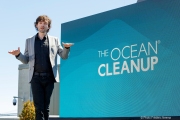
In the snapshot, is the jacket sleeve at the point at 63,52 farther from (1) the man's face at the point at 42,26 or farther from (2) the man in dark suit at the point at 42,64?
(1) the man's face at the point at 42,26

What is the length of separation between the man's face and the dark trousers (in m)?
0.31

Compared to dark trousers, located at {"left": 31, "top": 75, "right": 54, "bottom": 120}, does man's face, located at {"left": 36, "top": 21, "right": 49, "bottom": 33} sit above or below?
Result: above

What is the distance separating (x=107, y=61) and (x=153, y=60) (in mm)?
2207

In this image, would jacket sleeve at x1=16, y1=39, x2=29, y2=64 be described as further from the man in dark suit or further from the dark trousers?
the dark trousers

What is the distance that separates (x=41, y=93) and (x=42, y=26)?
1.44 feet

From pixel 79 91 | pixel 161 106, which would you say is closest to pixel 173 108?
pixel 161 106

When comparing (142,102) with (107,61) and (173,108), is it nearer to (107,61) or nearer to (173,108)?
(173,108)

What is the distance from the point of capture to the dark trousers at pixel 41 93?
243 cm

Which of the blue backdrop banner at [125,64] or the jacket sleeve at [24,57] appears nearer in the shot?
the jacket sleeve at [24,57]

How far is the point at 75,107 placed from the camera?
15.5m

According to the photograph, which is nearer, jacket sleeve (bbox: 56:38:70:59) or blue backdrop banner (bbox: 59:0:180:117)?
jacket sleeve (bbox: 56:38:70:59)

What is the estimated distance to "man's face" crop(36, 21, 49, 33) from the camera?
2439 mm

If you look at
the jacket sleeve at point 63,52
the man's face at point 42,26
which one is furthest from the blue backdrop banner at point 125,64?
the man's face at point 42,26

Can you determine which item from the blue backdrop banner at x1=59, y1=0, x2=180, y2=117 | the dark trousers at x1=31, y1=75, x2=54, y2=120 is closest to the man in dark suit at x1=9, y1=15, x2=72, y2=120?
the dark trousers at x1=31, y1=75, x2=54, y2=120
